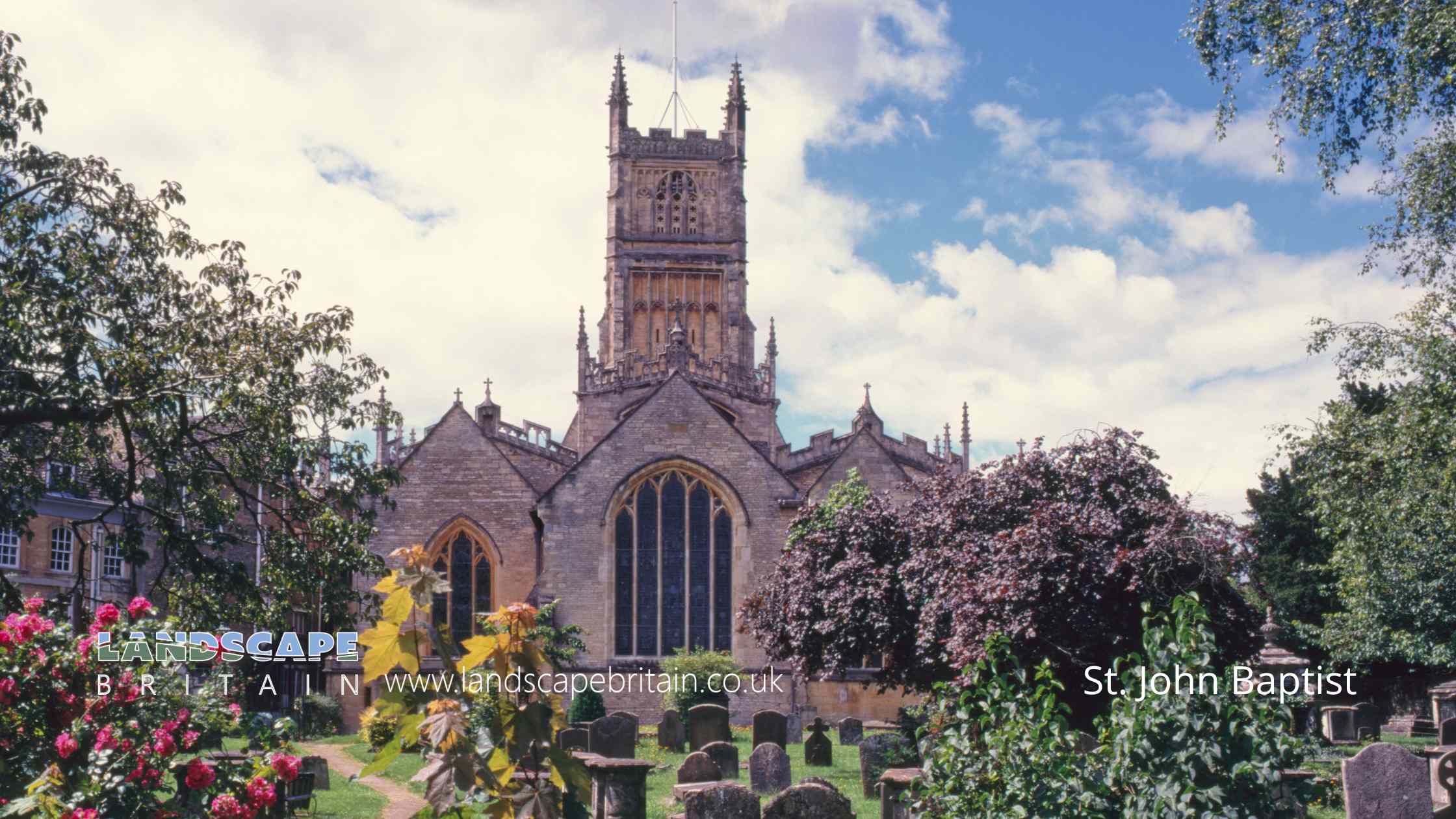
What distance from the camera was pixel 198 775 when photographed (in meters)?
7.73

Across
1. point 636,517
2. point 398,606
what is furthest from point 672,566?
point 398,606

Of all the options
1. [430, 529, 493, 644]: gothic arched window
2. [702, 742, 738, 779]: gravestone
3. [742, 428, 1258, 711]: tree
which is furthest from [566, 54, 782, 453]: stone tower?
[702, 742, 738, 779]: gravestone

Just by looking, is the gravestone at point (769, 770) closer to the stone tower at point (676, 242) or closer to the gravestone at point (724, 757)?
the gravestone at point (724, 757)

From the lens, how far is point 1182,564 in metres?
17.0

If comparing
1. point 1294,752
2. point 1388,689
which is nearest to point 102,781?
point 1294,752

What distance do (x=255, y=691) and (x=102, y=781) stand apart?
29834 mm

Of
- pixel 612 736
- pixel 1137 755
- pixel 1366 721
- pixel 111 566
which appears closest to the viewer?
pixel 1137 755

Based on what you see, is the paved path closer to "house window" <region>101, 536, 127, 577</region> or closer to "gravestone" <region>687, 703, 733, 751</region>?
"gravestone" <region>687, 703, 733, 751</region>

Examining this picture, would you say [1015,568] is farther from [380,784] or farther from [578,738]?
[380,784]

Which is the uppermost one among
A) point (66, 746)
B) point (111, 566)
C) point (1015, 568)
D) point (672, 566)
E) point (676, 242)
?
point (676, 242)

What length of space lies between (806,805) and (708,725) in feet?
39.1

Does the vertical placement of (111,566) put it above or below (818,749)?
above

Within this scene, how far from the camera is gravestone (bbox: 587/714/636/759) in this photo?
71.6 ft

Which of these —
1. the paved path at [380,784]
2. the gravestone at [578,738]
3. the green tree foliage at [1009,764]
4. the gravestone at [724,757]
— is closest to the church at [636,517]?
the paved path at [380,784]
